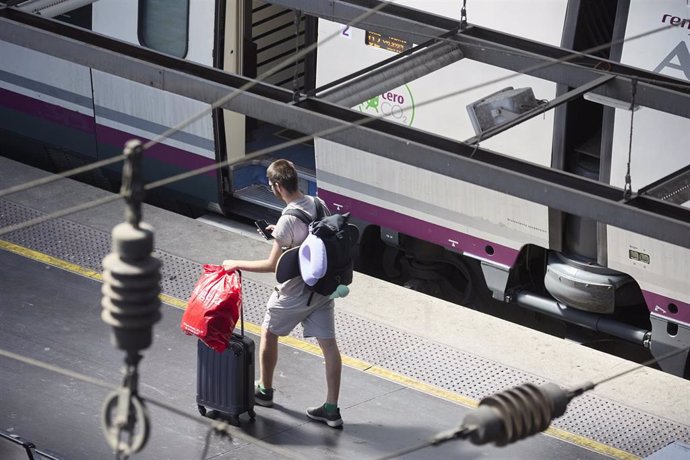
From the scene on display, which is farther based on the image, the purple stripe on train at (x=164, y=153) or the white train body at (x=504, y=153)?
the purple stripe on train at (x=164, y=153)

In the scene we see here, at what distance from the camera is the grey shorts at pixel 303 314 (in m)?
8.91

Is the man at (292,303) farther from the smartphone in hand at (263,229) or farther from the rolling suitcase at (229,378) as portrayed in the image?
the rolling suitcase at (229,378)

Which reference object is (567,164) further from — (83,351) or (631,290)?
(83,351)

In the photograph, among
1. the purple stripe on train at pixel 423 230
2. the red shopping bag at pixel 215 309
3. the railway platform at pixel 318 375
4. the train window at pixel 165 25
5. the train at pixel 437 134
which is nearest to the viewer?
the red shopping bag at pixel 215 309

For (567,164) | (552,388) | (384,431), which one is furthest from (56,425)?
(552,388)

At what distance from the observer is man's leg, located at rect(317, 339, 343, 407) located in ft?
29.5

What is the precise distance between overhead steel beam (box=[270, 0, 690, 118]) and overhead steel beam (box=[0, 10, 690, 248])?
689 millimetres

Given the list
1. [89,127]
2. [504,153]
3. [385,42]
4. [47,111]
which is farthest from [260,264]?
[47,111]

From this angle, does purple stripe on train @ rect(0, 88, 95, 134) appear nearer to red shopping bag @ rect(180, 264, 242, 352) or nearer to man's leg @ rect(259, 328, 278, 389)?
man's leg @ rect(259, 328, 278, 389)

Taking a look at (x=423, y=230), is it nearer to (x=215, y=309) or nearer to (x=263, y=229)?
(x=263, y=229)

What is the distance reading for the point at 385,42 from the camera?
37.0ft

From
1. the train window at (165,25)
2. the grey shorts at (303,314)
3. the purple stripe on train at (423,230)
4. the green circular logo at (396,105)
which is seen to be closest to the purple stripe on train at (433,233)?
the purple stripe on train at (423,230)

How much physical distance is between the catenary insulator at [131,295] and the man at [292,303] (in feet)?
12.7

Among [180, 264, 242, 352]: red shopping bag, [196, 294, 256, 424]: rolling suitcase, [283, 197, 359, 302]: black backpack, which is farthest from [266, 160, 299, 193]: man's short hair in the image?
[196, 294, 256, 424]: rolling suitcase
